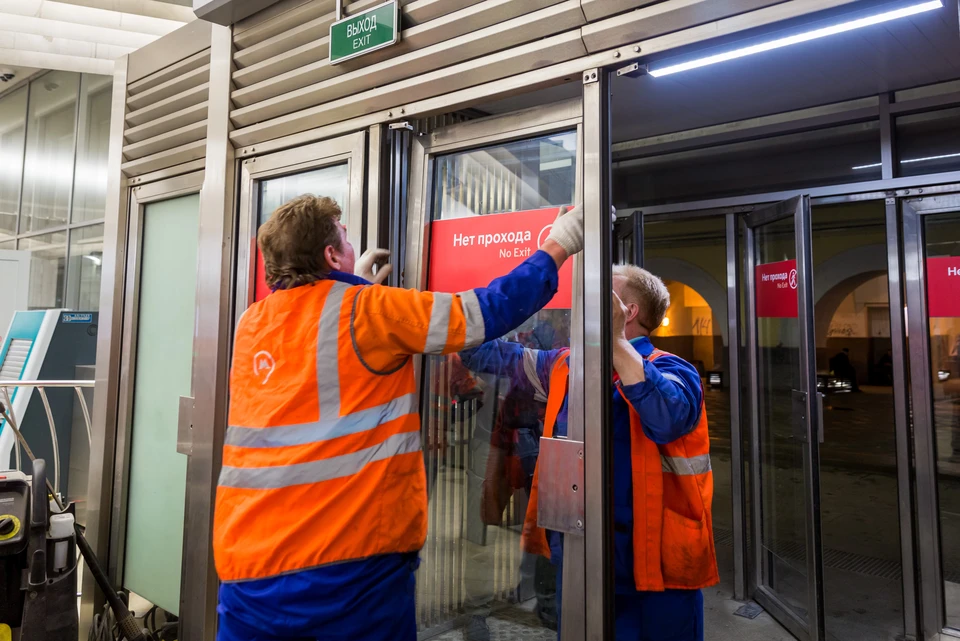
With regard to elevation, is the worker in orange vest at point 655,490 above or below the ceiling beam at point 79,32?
below

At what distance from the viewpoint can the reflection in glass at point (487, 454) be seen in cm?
213

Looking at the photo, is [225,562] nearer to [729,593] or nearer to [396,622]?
[396,622]

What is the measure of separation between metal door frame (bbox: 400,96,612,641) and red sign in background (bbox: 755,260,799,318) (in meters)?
1.93

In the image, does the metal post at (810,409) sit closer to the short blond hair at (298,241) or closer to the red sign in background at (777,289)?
the red sign in background at (777,289)

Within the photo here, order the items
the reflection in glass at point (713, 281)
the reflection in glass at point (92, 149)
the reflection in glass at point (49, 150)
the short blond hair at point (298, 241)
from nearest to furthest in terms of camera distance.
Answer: the short blond hair at point (298, 241) < the reflection in glass at point (713, 281) < the reflection in glass at point (92, 149) < the reflection in glass at point (49, 150)

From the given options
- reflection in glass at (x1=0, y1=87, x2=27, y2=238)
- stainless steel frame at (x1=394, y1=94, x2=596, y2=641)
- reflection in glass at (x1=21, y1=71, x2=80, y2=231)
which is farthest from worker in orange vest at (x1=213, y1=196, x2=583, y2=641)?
reflection in glass at (x1=0, y1=87, x2=27, y2=238)

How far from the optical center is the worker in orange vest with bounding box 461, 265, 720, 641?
1782 mm

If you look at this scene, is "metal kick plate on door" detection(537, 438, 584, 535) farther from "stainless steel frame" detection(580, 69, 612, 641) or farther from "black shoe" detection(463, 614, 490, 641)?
"black shoe" detection(463, 614, 490, 641)

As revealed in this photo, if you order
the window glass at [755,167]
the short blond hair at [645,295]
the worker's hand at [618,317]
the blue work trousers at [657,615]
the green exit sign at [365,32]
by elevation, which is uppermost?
the window glass at [755,167]

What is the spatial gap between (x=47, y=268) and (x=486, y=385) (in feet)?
32.0

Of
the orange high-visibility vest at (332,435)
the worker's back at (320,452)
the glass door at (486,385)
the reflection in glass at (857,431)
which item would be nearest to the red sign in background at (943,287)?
the reflection in glass at (857,431)

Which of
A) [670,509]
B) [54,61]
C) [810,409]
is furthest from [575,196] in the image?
[54,61]

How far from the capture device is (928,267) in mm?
3271

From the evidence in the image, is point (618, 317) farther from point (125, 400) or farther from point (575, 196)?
point (125, 400)
